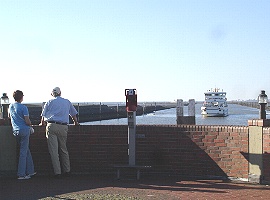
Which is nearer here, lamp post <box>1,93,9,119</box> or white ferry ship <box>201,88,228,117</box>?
lamp post <box>1,93,9,119</box>

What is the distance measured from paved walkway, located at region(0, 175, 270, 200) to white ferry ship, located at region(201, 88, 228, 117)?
61.5 meters

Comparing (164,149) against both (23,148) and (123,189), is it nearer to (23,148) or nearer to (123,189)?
(123,189)

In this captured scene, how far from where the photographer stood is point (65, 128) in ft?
27.3

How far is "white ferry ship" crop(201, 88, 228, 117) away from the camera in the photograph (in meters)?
68.9

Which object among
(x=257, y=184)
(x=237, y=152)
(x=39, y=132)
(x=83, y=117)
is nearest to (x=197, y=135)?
(x=237, y=152)

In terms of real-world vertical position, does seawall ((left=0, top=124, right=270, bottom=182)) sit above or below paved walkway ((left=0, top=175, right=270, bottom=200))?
above

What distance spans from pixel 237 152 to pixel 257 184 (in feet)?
2.30

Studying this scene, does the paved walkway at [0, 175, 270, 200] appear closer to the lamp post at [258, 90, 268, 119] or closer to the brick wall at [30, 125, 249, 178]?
the brick wall at [30, 125, 249, 178]

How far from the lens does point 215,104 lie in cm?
7025

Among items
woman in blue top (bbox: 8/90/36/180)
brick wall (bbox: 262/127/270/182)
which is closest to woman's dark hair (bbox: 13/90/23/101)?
woman in blue top (bbox: 8/90/36/180)

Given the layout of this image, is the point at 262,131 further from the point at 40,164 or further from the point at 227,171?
the point at 40,164

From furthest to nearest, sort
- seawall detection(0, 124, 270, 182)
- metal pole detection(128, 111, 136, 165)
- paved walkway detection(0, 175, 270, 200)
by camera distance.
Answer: metal pole detection(128, 111, 136, 165) < seawall detection(0, 124, 270, 182) < paved walkway detection(0, 175, 270, 200)

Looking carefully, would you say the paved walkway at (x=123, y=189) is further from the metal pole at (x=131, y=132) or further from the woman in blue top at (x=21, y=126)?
the metal pole at (x=131, y=132)

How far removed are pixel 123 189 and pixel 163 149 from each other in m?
1.59
